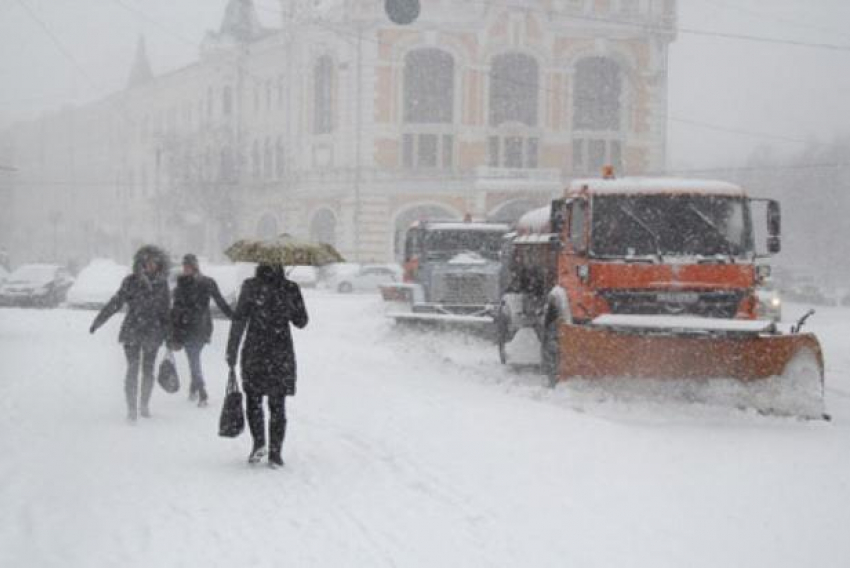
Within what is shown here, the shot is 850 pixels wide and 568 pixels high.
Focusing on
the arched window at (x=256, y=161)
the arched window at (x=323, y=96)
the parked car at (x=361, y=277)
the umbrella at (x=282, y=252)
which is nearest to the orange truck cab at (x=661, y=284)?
the umbrella at (x=282, y=252)

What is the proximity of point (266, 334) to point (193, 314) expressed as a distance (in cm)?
367

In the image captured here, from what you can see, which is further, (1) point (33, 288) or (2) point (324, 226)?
(2) point (324, 226)

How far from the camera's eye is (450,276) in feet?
67.8

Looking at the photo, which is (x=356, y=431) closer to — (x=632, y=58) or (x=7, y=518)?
(x=7, y=518)

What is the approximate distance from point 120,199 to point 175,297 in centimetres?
8436

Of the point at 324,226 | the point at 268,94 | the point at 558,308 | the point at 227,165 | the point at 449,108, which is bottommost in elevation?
the point at 558,308

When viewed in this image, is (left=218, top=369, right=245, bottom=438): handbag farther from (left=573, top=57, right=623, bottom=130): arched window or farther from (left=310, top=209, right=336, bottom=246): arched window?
(left=573, top=57, right=623, bottom=130): arched window

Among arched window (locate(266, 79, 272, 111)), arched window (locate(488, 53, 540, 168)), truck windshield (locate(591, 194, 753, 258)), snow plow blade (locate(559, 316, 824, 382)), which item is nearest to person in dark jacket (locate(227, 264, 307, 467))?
snow plow blade (locate(559, 316, 824, 382))

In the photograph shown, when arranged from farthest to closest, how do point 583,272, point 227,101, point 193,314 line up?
1. point 227,101
2. point 583,272
3. point 193,314

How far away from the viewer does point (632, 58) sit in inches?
2178

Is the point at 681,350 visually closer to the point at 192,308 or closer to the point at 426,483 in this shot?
the point at 426,483

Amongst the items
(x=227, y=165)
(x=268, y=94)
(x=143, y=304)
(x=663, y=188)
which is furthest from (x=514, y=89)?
(x=143, y=304)

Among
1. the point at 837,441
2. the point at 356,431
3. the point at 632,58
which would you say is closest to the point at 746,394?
the point at 837,441

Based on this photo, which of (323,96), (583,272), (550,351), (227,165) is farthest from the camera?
(227,165)
